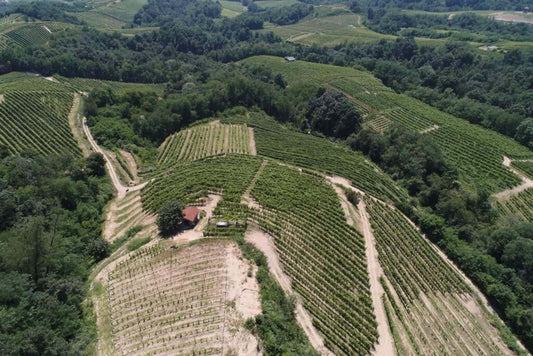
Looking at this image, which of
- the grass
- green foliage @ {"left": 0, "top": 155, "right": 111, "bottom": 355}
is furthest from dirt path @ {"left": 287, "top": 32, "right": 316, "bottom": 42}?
the grass

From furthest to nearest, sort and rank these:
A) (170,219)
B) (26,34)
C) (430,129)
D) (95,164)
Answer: (26,34)
(430,129)
(95,164)
(170,219)

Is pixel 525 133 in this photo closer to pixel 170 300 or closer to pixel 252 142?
pixel 252 142

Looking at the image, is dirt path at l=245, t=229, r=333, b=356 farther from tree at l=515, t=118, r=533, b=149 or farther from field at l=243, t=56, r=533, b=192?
tree at l=515, t=118, r=533, b=149

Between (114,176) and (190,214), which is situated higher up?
(190,214)

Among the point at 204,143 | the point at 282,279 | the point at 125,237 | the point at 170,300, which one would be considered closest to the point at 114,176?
the point at 204,143

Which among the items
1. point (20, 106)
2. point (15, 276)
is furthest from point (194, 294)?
point (20, 106)

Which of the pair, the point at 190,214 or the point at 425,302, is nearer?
the point at 425,302

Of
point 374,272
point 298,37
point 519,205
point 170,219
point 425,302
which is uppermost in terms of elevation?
point 170,219
